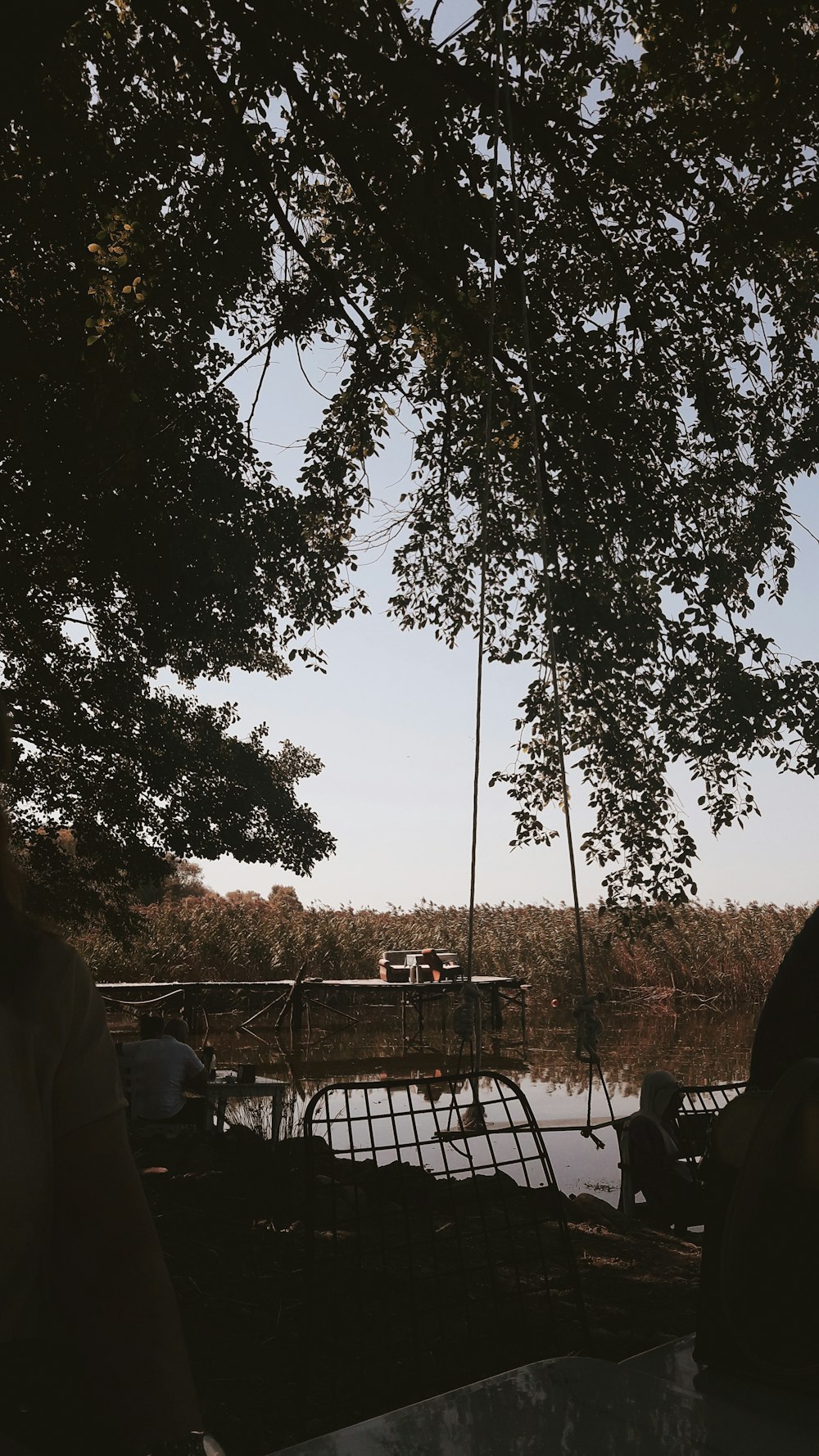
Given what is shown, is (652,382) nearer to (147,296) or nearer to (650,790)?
(650,790)

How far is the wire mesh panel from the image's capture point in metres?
1.93

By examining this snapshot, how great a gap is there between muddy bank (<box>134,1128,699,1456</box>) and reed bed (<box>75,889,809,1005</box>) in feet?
48.2

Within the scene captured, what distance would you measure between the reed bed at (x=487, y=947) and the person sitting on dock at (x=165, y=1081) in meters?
12.5

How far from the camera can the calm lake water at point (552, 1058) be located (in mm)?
9953

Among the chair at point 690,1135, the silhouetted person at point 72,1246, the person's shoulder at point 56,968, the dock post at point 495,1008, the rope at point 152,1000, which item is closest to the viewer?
the silhouetted person at point 72,1246

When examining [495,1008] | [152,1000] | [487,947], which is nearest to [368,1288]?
[495,1008]

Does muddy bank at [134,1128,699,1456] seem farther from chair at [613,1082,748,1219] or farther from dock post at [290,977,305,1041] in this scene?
dock post at [290,977,305,1041]

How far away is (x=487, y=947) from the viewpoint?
24.6m

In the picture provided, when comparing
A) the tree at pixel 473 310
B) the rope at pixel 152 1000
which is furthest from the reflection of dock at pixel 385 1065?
the tree at pixel 473 310

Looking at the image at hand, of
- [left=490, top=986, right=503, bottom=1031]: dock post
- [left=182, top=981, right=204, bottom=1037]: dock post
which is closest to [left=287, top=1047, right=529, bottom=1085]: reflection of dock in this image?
[left=490, top=986, right=503, bottom=1031]: dock post

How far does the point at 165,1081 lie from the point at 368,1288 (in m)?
3.75

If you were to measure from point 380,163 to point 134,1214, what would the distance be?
5.48m

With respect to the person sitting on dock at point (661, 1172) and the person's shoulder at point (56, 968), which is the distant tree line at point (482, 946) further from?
the person's shoulder at point (56, 968)

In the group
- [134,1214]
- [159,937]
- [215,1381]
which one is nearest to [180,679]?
[215,1381]
